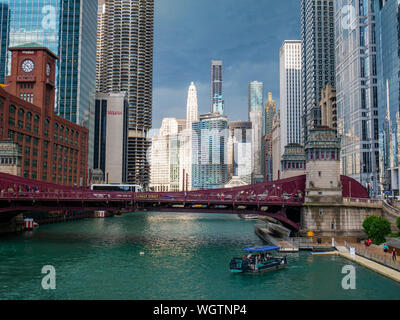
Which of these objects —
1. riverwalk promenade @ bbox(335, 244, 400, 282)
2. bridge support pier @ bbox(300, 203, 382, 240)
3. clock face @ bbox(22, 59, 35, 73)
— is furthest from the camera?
clock face @ bbox(22, 59, 35, 73)

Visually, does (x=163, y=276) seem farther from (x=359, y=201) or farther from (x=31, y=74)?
(x=31, y=74)

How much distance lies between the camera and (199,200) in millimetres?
65312

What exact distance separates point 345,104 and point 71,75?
396 ft

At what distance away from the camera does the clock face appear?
125 m

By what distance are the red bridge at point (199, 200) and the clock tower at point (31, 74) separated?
195 feet

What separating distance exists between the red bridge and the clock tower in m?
59.5

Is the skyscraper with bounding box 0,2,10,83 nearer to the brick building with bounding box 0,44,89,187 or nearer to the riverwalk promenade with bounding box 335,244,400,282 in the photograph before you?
the brick building with bounding box 0,44,89,187

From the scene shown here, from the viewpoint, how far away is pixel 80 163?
508ft

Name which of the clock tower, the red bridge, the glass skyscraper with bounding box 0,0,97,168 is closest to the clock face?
the clock tower

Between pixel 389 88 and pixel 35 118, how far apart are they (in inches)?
4272

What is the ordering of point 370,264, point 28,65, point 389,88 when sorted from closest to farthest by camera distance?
point 370,264, point 389,88, point 28,65

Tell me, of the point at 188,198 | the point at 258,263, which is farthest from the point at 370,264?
the point at 188,198
